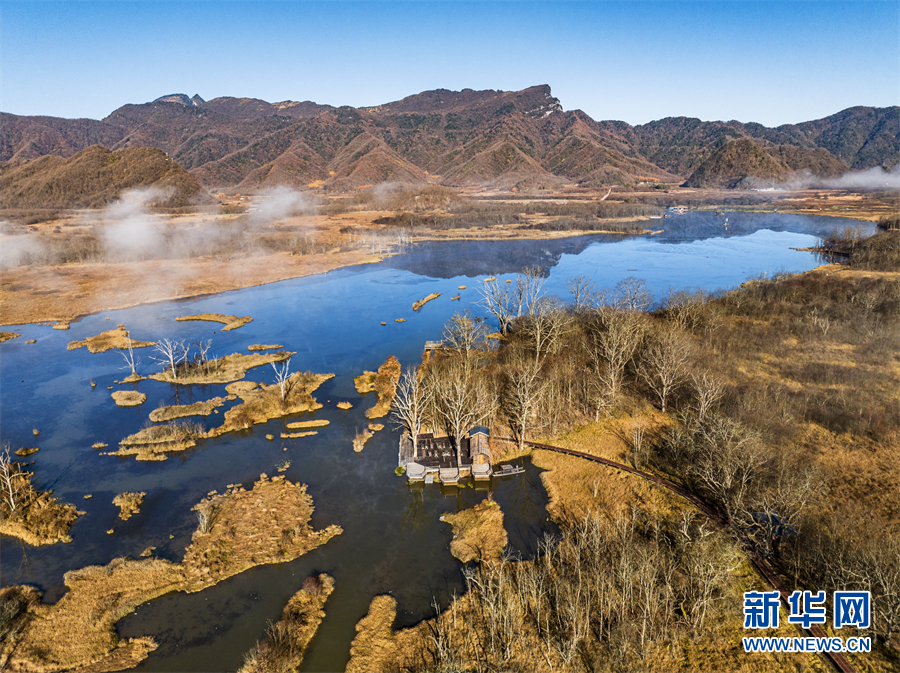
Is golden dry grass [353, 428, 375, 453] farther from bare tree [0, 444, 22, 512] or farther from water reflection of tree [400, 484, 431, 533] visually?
bare tree [0, 444, 22, 512]

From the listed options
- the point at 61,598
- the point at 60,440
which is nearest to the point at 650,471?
the point at 61,598

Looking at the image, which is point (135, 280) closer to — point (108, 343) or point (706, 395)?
point (108, 343)

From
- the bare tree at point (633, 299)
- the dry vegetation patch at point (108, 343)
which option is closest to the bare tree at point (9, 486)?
the dry vegetation patch at point (108, 343)

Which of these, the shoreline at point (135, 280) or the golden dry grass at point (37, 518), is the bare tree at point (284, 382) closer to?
the golden dry grass at point (37, 518)

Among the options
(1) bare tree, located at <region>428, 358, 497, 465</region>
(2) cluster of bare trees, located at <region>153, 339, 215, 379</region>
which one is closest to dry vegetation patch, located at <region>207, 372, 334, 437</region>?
(2) cluster of bare trees, located at <region>153, 339, 215, 379</region>

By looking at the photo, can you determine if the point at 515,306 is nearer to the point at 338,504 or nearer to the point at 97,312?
the point at 338,504
